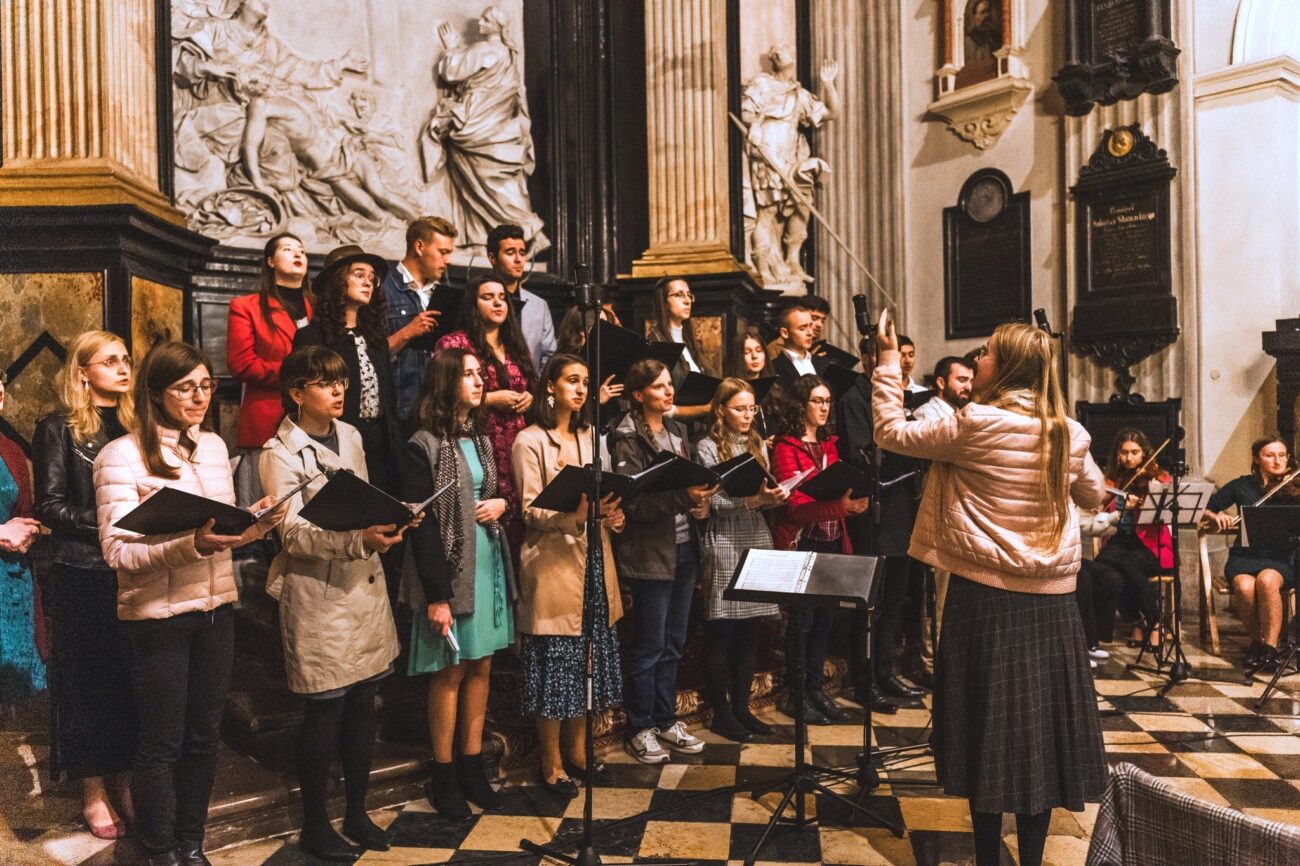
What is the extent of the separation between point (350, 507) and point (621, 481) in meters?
0.91

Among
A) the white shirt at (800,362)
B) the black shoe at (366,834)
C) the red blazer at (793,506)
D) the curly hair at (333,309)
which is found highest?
the curly hair at (333,309)

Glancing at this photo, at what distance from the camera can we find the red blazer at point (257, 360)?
409 centimetres

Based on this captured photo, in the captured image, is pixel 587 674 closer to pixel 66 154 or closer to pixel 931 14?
pixel 66 154

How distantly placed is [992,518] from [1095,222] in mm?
6523

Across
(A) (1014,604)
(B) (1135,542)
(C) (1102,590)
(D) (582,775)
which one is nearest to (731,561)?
(D) (582,775)

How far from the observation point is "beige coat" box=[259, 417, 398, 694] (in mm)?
3098

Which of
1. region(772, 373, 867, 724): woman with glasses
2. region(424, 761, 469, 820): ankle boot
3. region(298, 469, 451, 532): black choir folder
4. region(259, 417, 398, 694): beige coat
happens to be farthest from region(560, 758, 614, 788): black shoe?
region(298, 469, 451, 532): black choir folder

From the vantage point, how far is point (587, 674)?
10.1ft

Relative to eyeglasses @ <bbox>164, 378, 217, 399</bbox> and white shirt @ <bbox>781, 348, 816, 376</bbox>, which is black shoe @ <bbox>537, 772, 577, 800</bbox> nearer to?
eyeglasses @ <bbox>164, 378, 217, 399</bbox>

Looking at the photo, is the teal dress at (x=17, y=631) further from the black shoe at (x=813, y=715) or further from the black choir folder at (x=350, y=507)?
the black shoe at (x=813, y=715)

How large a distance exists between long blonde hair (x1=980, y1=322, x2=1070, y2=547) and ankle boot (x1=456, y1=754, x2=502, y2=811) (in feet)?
7.22

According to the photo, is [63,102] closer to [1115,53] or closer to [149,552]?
[149,552]

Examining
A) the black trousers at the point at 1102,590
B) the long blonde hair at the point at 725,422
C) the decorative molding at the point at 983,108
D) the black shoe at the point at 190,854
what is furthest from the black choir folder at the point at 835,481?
the decorative molding at the point at 983,108

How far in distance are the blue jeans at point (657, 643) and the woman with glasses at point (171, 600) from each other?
170 cm
